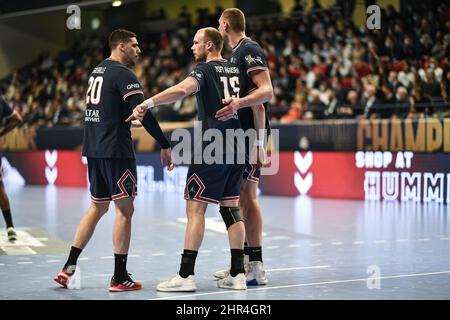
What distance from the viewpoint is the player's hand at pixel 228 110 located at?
22.9 feet

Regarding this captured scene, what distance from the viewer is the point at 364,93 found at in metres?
18.7

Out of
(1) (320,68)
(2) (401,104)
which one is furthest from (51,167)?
(2) (401,104)

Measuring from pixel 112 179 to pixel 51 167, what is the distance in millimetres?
16802

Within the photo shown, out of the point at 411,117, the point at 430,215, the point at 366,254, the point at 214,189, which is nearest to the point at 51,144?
the point at 411,117

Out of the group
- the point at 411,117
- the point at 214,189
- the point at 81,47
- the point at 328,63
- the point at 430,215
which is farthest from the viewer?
the point at 81,47

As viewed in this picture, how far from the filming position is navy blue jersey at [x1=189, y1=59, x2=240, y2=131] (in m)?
7.05

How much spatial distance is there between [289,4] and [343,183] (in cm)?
1121

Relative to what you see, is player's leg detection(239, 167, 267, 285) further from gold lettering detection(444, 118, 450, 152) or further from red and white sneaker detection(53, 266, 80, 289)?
gold lettering detection(444, 118, 450, 152)

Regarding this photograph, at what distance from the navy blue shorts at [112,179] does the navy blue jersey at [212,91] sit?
777mm

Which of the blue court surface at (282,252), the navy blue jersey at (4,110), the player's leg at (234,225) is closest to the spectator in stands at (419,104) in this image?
the blue court surface at (282,252)

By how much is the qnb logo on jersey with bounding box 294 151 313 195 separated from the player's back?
36.6 feet

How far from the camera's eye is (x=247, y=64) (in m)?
7.46

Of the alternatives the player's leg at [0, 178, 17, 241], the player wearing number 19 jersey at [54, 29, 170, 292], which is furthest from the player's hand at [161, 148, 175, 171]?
the player's leg at [0, 178, 17, 241]

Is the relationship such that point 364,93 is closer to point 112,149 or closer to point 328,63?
point 328,63
